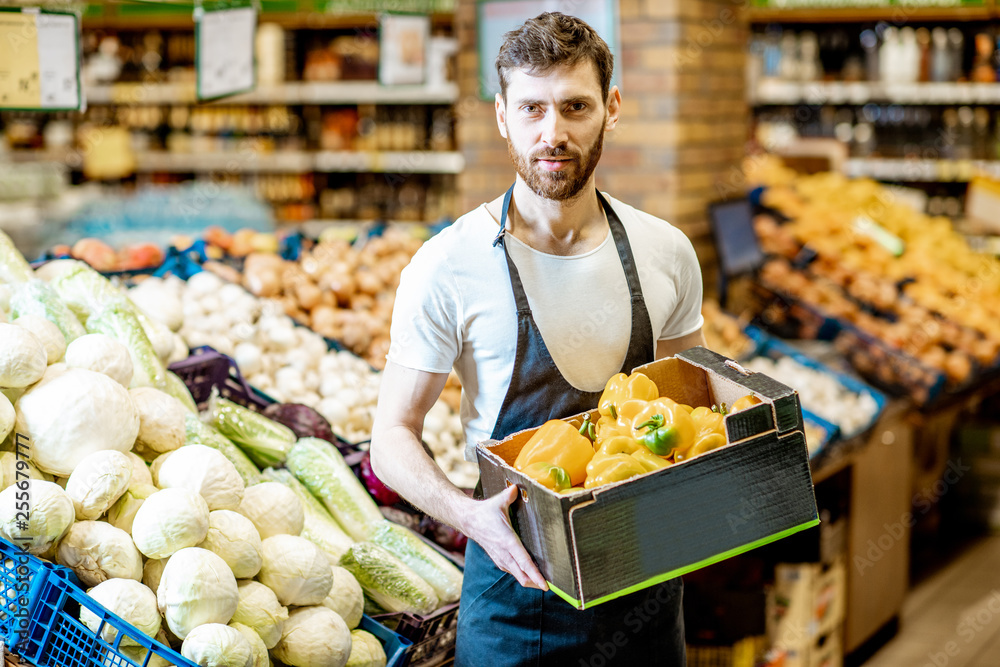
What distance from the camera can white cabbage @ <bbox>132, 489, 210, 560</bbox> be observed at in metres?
1.68

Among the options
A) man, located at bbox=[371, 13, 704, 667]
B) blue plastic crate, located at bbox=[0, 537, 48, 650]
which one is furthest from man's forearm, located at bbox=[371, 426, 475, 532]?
blue plastic crate, located at bbox=[0, 537, 48, 650]

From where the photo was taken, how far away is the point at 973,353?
468 centimetres

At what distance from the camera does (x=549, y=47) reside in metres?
1.71

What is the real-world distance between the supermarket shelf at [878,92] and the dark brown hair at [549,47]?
542 cm

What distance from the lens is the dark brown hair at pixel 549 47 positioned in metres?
1.71

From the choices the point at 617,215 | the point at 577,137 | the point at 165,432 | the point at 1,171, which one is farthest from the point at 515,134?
the point at 1,171

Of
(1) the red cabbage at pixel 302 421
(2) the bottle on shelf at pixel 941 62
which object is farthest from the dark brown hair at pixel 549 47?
(2) the bottle on shelf at pixel 941 62

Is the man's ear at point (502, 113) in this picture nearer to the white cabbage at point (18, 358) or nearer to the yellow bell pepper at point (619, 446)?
the yellow bell pepper at point (619, 446)

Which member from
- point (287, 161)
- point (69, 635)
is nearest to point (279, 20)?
point (287, 161)

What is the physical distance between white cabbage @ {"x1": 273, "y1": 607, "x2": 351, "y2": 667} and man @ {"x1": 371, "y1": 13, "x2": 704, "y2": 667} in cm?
27

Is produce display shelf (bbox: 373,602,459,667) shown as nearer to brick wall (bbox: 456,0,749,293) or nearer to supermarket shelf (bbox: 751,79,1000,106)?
brick wall (bbox: 456,0,749,293)

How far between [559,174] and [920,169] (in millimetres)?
5776

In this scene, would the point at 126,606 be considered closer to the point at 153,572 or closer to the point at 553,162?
the point at 153,572

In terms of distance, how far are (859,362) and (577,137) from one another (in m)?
2.95
